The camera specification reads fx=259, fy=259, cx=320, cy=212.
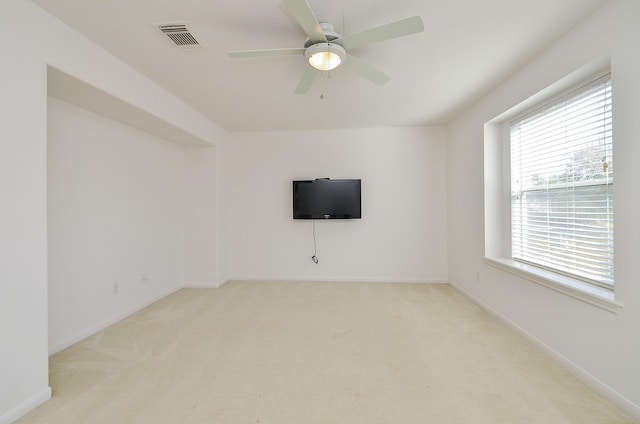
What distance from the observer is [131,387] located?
1.80 meters

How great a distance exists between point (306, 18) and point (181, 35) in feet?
3.44

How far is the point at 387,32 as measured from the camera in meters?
1.51

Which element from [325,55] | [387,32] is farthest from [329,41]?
[387,32]

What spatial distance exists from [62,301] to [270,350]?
1.94 m

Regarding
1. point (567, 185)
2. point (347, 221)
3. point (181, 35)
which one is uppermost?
point (181, 35)

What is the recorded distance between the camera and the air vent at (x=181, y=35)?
1.80 metres

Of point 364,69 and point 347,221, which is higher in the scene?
point 364,69

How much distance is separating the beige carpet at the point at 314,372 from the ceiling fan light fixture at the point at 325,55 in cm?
226

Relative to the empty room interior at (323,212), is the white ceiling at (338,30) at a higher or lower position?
higher

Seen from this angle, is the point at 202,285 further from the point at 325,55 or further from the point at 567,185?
the point at 567,185

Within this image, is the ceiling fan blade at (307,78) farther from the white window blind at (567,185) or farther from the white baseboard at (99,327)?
the white baseboard at (99,327)

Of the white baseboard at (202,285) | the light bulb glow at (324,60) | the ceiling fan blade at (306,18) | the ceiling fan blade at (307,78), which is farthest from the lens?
the white baseboard at (202,285)

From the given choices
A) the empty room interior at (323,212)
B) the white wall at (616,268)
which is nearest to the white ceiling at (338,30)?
the empty room interior at (323,212)

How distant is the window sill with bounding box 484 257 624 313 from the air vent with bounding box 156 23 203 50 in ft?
10.8
